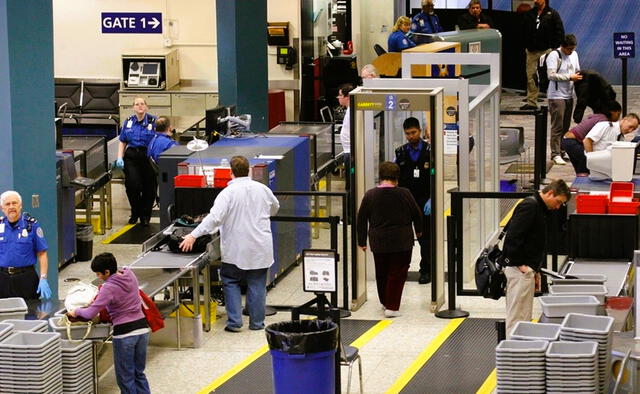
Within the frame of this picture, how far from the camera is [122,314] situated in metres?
10.2

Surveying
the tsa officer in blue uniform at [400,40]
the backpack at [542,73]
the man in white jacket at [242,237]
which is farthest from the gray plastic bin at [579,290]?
the tsa officer in blue uniform at [400,40]

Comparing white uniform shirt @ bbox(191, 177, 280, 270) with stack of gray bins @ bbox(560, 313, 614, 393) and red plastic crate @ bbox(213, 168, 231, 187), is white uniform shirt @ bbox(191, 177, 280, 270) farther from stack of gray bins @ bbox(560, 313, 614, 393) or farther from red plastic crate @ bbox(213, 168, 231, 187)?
stack of gray bins @ bbox(560, 313, 614, 393)

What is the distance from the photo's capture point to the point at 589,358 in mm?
8742

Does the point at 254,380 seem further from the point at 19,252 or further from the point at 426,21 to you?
the point at 426,21

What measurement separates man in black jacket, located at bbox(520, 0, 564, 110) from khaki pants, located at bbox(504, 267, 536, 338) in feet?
49.1

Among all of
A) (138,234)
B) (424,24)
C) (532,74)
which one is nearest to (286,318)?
(138,234)

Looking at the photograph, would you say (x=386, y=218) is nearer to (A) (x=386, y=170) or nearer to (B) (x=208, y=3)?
(A) (x=386, y=170)

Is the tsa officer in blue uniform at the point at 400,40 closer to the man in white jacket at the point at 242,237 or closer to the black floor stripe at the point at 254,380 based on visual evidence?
the man in white jacket at the point at 242,237

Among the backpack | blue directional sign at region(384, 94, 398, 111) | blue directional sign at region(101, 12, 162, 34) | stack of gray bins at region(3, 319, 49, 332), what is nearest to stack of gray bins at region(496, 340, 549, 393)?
stack of gray bins at region(3, 319, 49, 332)

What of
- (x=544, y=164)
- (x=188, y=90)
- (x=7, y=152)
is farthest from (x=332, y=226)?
(x=188, y=90)

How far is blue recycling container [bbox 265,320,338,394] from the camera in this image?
9.66m

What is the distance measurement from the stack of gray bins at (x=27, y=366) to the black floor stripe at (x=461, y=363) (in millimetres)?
2789

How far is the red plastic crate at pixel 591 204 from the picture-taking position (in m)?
12.7

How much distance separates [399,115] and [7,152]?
4898 millimetres
